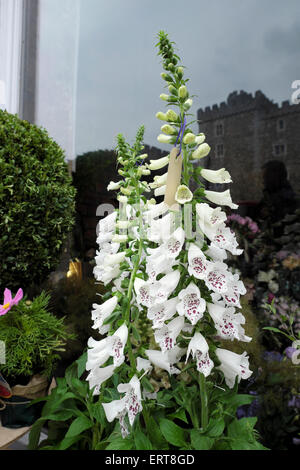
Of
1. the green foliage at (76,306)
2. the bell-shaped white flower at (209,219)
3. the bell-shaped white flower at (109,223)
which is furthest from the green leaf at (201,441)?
the green foliage at (76,306)

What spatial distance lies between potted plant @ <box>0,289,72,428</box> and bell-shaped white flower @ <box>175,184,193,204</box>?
0.75m

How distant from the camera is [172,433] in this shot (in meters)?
0.87

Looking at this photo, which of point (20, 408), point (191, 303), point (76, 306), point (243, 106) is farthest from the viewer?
point (76, 306)

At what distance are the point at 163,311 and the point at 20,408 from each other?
30.8 inches

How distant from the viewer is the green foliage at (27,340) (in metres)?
1.26

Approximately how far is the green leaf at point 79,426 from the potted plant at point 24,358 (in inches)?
10.7

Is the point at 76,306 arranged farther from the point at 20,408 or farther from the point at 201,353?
the point at 201,353

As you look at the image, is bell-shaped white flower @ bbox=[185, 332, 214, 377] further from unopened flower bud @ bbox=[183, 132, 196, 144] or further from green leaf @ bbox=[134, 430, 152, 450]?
unopened flower bud @ bbox=[183, 132, 196, 144]

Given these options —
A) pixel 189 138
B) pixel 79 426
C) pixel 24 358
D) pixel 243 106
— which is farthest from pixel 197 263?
pixel 243 106

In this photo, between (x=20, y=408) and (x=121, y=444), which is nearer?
(x=121, y=444)

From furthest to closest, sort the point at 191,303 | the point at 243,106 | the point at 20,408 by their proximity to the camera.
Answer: the point at 243,106 < the point at 20,408 < the point at 191,303

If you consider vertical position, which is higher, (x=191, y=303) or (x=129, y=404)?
(x=191, y=303)

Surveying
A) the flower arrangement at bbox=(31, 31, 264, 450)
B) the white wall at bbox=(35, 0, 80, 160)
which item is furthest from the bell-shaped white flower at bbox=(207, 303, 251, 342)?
the white wall at bbox=(35, 0, 80, 160)

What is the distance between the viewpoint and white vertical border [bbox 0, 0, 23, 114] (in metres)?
2.44
